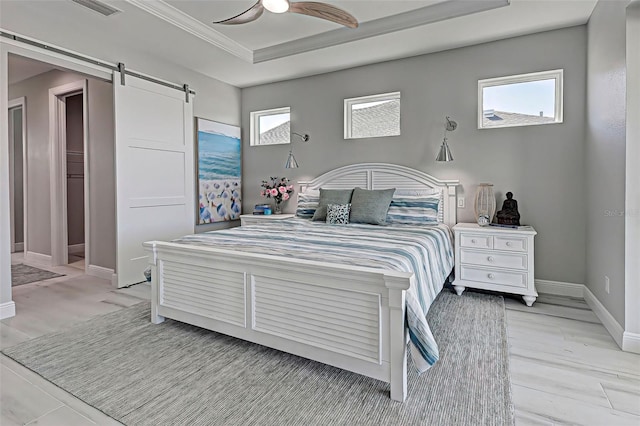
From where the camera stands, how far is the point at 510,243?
328cm

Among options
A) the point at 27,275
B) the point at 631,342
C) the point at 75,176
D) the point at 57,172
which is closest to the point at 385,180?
the point at 631,342

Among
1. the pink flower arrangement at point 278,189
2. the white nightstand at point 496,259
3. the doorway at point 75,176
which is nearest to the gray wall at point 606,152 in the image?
the white nightstand at point 496,259

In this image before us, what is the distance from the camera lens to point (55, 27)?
3.28 metres

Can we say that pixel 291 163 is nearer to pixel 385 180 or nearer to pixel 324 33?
pixel 385 180

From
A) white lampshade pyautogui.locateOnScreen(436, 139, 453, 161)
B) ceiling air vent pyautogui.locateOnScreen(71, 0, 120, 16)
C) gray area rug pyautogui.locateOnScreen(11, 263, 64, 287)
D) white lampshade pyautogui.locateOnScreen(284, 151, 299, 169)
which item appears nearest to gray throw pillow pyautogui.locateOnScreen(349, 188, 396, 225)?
white lampshade pyautogui.locateOnScreen(436, 139, 453, 161)

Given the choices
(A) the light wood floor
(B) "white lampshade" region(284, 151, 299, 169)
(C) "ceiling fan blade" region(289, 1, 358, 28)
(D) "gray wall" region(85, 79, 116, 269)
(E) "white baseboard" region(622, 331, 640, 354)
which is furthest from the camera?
(B) "white lampshade" region(284, 151, 299, 169)

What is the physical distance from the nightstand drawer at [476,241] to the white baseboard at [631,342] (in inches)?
47.4

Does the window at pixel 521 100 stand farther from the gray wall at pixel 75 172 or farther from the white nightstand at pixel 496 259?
the gray wall at pixel 75 172

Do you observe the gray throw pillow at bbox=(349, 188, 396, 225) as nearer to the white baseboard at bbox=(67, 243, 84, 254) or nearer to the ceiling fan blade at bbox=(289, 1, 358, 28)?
the ceiling fan blade at bbox=(289, 1, 358, 28)

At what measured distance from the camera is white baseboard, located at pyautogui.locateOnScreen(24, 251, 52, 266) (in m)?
5.13

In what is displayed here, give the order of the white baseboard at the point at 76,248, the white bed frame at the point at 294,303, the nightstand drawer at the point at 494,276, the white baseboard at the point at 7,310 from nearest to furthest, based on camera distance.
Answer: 1. the white bed frame at the point at 294,303
2. the white baseboard at the point at 7,310
3. the nightstand drawer at the point at 494,276
4. the white baseboard at the point at 76,248

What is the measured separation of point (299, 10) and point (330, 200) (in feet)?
6.65

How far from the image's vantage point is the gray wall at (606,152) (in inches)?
96.7

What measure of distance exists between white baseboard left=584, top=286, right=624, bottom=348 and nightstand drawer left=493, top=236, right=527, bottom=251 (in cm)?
70
